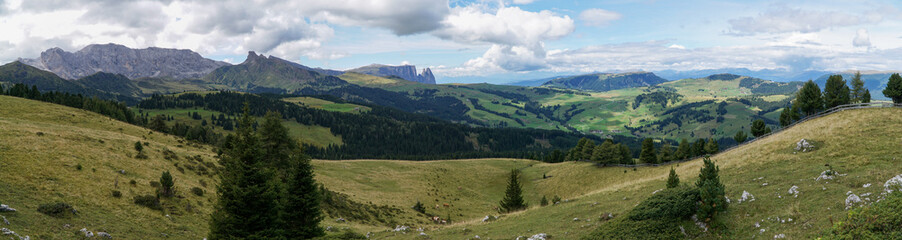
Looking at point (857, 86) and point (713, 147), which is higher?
point (857, 86)

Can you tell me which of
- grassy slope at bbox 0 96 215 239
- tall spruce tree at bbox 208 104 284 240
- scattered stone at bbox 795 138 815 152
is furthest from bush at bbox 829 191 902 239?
grassy slope at bbox 0 96 215 239

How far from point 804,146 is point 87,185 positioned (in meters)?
70.5

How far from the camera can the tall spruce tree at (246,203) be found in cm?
2202

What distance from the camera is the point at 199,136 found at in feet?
328

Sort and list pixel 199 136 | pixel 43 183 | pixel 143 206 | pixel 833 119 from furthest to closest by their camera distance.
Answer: pixel 199 136 → pixel 833 119 → pixel 143 206 → pixel 43 183

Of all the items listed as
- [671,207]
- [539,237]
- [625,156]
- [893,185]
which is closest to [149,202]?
[539,237]

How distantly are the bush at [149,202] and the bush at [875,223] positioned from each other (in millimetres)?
44739

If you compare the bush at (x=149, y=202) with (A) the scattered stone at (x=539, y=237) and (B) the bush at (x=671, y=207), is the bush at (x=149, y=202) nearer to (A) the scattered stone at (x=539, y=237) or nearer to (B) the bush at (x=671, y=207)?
(A) the scattered stone at (x=539, y=237)

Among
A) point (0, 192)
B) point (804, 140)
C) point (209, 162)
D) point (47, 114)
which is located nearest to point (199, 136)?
point (47, 114)

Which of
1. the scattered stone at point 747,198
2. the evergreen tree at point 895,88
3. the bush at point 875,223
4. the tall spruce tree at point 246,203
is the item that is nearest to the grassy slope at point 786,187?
the scattered stone at point 747,198

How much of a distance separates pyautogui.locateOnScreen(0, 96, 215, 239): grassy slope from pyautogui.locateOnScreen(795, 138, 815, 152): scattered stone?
60622 millimetres

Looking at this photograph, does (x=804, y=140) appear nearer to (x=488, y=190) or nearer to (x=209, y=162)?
(x=488, y=190)

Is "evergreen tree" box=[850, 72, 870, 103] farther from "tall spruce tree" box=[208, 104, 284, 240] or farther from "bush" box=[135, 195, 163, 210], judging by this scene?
"bush" box=[135, 195, 163, 210]

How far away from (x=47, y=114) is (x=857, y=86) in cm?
14921
